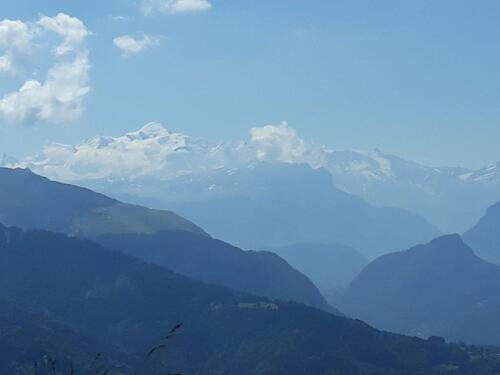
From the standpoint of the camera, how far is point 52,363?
27.8 metres

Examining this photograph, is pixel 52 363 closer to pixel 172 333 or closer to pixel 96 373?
pixel 96 373

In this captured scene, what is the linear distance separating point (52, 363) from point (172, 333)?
13.9 feet

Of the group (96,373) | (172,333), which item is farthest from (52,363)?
(172,333)

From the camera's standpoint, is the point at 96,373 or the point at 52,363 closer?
the point at 52,363

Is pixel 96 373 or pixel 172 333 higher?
pixel 172 333

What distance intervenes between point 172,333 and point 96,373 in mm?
3492

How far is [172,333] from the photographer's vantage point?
28625 millimetres

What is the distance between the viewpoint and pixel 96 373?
29.7 meters

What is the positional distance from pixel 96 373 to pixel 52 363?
229cm
